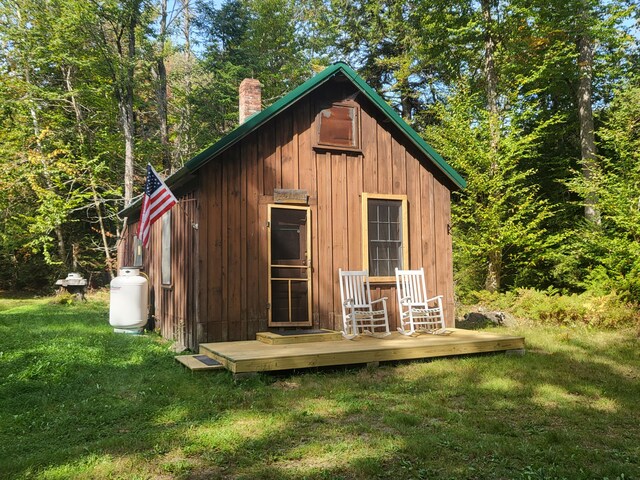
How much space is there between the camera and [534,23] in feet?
49.8

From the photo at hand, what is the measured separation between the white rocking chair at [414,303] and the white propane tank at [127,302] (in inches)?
192

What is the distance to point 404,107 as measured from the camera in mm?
21953

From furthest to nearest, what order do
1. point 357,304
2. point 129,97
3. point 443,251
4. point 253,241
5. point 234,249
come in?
point 129,97 → point 443,251 → point 357,304 → point 253,241 → point 234,249

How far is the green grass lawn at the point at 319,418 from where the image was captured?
3.48 metres

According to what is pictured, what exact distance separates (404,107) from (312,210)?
1505 cm

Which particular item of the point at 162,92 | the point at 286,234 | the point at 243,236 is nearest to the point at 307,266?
the point at 286,234

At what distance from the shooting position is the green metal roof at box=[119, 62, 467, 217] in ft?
24.4

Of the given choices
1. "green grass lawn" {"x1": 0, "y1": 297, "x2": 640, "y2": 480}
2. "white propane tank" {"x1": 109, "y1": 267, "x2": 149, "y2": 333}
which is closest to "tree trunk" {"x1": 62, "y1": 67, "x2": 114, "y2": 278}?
"white propane tank" {"x1": 109, "y1": 267, "x2": 149, "y2": 333}

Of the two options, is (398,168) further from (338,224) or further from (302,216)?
(302,216)

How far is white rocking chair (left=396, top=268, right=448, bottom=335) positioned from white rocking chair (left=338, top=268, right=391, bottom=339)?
1.27 feet

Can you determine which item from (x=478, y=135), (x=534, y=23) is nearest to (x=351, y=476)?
(x=478, y=135)

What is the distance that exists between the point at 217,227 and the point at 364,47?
56.3ft

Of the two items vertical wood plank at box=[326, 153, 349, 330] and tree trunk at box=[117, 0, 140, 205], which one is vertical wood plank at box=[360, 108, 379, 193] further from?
tree trunk at box=[117, 0, 140, 205]

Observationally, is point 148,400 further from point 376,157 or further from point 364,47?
point 364,47
